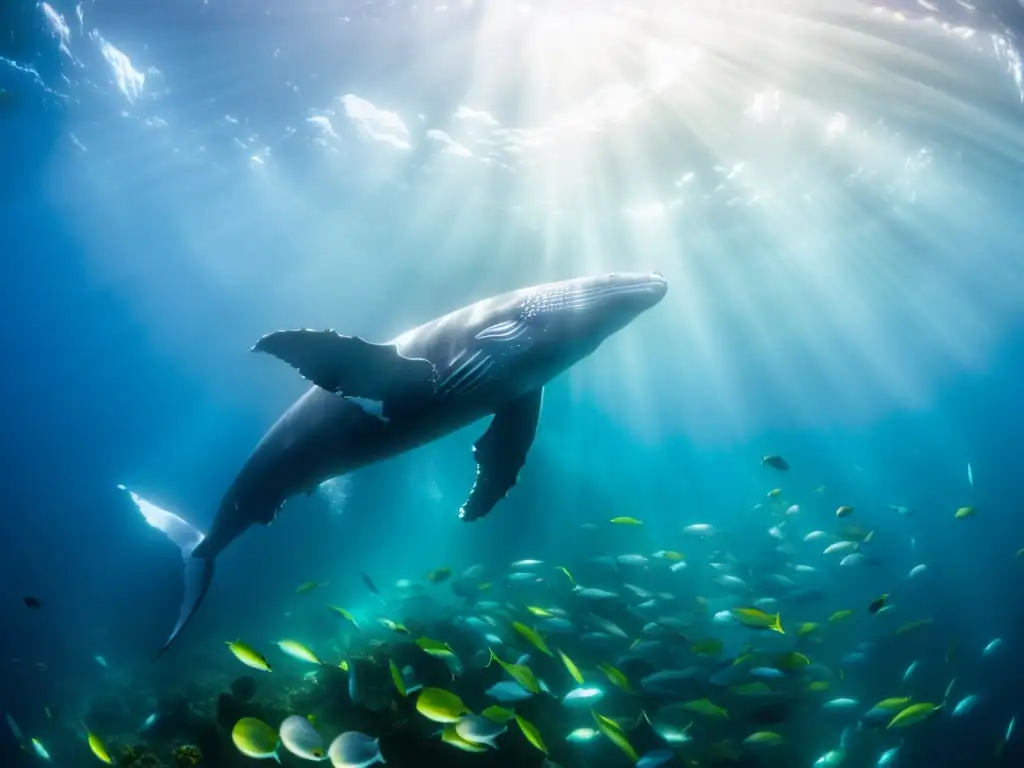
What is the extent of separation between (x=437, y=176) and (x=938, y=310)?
4375 centimetres

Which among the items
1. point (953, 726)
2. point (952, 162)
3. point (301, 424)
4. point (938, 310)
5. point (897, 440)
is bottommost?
point (953, 726)

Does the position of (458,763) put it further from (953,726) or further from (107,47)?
(107,47)

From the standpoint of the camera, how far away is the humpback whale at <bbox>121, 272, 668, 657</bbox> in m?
3.74

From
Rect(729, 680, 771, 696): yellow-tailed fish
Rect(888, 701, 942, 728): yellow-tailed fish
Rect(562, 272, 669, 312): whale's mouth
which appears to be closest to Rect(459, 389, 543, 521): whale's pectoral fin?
Rect(562, 272, 669, 312): whale's mouth

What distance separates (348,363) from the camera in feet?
12.1

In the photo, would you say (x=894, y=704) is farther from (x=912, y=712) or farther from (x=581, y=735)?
(x=581, y=735)

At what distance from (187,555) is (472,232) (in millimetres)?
19590

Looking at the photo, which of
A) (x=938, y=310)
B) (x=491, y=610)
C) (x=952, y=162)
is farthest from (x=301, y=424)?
(x=938, y=310)

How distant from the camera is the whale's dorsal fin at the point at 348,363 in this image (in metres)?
3.58

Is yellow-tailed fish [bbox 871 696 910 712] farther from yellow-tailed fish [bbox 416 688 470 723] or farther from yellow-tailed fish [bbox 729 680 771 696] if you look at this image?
yellow-tailed fish [bbox 416 688 470 723]

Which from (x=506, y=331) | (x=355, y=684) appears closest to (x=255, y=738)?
(x=355, y=684)

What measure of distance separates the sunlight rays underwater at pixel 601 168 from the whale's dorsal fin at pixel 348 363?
12.9 meters

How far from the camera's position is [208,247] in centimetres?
2991

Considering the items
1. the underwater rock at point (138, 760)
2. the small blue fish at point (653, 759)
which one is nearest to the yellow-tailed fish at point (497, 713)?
the small blue fish at point (653, 759)
